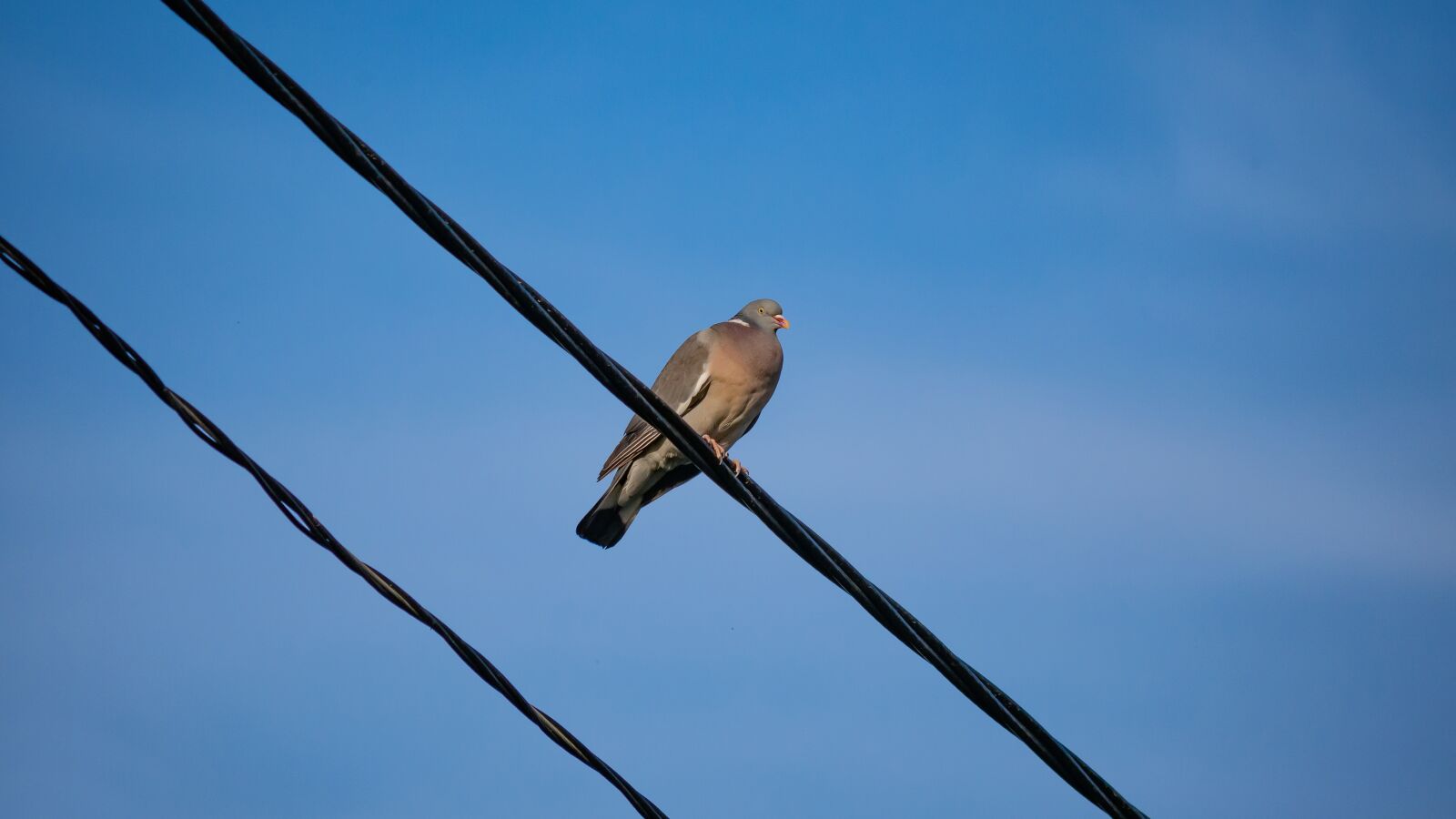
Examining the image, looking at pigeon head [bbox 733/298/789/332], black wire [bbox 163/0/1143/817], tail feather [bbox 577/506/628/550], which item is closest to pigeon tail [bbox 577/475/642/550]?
tail feather [bbox 577/506/628/550]

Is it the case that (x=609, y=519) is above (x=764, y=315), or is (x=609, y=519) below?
Result: below

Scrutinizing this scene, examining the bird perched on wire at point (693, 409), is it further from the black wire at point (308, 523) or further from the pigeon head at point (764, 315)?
the black wire at point (308, 523)

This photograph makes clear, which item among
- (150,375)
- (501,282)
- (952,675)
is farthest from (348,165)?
(952,675)

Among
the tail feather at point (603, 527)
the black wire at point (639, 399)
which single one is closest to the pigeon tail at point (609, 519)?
the tail feather at point (603, 527)

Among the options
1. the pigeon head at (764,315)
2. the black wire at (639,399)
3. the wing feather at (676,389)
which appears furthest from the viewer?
the pigeon head at (764,315)

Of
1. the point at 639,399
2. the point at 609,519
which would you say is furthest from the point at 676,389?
the point at 639,399

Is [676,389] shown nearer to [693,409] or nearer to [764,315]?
[693,409]

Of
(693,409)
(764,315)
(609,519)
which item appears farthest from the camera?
(764,315)

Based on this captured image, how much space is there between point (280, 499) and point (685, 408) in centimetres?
365

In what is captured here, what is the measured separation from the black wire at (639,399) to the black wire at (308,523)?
0.56m

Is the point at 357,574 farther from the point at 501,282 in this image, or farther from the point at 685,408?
the point at 685,408

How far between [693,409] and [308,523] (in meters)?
3.64

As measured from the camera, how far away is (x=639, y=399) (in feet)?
9.73

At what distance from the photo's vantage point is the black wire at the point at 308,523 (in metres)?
2.49
